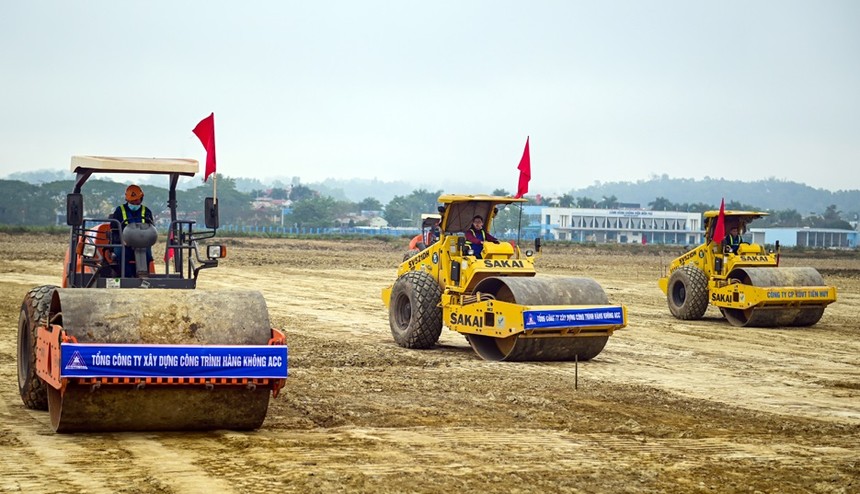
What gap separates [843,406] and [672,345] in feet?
21.6

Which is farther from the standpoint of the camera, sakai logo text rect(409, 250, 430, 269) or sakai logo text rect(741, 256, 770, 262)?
sakai logo text rect(741, 256, 770, 262)

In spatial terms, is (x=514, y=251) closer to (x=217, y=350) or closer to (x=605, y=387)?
(x=605, y=387)

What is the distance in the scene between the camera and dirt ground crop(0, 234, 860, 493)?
8.52 meters

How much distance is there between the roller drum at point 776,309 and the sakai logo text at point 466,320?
839cm

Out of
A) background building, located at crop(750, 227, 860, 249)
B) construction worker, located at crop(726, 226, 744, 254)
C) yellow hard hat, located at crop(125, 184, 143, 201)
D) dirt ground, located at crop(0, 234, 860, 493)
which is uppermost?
yellow hard hat, located at crop(125, 184, 143, 201)

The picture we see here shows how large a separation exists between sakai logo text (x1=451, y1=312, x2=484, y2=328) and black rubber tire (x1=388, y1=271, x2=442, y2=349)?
1.63 feet

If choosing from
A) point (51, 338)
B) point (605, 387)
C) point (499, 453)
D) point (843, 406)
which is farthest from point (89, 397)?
point (843, 406)

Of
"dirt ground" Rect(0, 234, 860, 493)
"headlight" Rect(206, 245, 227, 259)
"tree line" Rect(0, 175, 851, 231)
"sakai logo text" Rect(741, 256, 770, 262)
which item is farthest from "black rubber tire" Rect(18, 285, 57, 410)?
"tree line" Rect(0, 175, 851, 231)

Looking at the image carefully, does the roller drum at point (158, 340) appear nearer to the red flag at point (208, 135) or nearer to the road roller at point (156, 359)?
the road roller at point (156, 359)

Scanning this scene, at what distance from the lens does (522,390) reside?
13.3 meters

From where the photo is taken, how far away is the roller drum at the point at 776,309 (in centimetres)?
2327

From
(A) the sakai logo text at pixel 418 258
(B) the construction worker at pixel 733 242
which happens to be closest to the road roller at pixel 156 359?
(A) the sakai logo text at pixel 418 258

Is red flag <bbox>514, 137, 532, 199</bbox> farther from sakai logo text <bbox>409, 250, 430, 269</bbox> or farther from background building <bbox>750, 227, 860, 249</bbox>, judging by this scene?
background building <bbox>750, 227, 860, 249</bbox>

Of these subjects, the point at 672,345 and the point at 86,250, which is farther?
the point at 672,345
